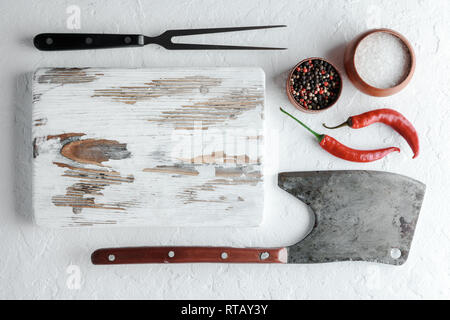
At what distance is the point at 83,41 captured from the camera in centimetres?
92

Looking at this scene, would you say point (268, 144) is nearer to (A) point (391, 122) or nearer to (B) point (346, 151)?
(B) point (346, 151)

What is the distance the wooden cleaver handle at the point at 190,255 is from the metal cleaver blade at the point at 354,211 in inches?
2.4

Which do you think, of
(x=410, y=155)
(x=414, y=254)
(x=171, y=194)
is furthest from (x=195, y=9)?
(x=414, y=254)

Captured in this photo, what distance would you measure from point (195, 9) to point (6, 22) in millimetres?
499

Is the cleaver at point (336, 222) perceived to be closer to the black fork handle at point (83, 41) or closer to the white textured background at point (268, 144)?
the white textured background at point (268, 144)

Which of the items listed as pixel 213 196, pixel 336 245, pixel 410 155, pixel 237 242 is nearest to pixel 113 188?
pixel 213 196

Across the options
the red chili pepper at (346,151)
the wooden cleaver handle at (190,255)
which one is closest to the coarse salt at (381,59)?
the red chili pepper at (346,151)

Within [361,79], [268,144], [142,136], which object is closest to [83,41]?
[142,136]

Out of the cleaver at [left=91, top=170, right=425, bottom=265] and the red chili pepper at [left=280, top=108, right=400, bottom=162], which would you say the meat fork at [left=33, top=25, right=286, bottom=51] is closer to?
the red chili pepper at [left=280, top=108, right=400, bottom=162]

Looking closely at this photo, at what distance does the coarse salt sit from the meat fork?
23cm
